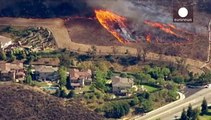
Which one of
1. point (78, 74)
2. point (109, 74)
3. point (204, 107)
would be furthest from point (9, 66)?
point (204, 107)

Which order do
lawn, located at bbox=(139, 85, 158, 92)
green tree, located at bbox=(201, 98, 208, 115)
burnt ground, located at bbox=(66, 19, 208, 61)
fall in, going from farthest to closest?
burnt ground, located at bbox=(66, 19, 208, 61)
lawn, located at bbox=(139, 85, 158, 92)
green tree, located at bbox=(201, 98, 208, 115)

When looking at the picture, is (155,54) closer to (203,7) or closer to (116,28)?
(116,28)

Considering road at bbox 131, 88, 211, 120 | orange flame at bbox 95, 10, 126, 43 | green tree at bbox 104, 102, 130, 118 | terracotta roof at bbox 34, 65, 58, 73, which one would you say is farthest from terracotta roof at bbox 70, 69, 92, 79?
orange flame at bbox 95, 10, 126, 43

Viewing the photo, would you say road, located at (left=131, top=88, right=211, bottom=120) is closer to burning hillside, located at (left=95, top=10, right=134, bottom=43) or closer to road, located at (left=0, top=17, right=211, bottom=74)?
road, located at (left=0, top=17, right=211, bottom=74)

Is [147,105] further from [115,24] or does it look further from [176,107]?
[115,24]

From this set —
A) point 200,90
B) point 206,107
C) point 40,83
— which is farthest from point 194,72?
point 40,83

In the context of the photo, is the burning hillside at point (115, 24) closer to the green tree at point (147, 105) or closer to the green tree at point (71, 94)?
the green tree at point (71, 94)

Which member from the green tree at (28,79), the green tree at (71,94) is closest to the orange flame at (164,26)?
the green tree at (71,94)
